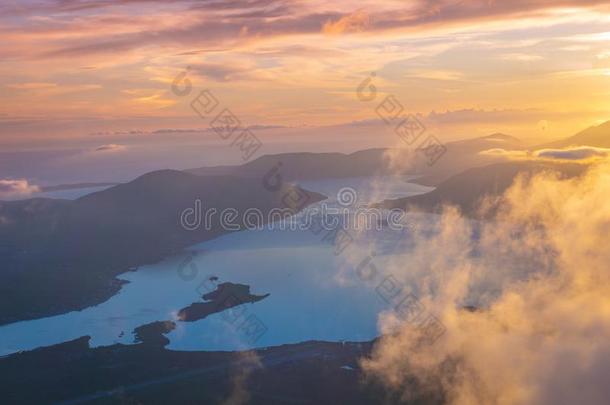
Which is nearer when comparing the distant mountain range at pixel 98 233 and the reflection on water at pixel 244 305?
the reflection on water at pixel 244 305

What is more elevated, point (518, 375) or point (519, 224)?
point (518, 375)

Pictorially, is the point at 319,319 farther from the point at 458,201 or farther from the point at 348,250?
the point at 458,201

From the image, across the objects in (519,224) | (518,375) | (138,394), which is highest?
(138,394)

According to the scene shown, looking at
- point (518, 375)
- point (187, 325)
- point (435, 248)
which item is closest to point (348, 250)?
point (435, 248)

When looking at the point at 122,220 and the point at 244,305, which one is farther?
the point at 122,220

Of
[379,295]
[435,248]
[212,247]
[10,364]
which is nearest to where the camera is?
[10,364]

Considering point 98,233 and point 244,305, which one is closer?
point 244,305

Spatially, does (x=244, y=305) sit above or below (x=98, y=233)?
below

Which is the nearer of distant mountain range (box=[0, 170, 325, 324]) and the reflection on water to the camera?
the reflection on water
